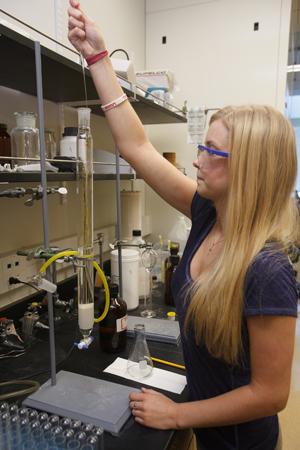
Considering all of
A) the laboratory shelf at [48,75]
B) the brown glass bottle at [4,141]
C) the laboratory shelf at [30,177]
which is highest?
the laboratory shelf at [48,75]

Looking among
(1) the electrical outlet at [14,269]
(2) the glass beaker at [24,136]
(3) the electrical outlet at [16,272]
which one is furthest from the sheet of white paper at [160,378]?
(2) the glass beaker at [24,136]

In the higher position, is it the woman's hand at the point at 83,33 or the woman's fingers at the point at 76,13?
the woman's fingers at the point at 76,13

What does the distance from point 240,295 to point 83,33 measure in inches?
32.3

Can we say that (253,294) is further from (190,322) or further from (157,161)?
(157,161)

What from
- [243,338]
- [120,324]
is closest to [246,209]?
[243,338]

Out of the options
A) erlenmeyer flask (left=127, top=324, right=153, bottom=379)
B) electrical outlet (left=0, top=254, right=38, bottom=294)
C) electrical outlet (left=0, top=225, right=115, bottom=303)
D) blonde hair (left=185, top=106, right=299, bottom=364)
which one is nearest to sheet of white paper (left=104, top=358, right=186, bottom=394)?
erlenmeyer flask (left=127, top=324, right=153, bottom=379)

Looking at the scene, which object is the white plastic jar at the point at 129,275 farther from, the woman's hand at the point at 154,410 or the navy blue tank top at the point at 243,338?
the woman's hand at the point at 154,410

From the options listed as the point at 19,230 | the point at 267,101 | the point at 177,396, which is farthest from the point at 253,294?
the point at 267,101

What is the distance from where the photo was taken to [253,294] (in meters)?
0.72

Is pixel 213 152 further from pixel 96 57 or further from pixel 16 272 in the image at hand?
pixel 16 272

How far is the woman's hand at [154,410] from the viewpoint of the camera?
826 mm

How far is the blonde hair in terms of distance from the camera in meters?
0.75

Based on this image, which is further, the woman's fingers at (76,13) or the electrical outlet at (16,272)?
the electrical outlet at (16,272)

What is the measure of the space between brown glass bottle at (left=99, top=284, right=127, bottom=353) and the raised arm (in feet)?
1.31
